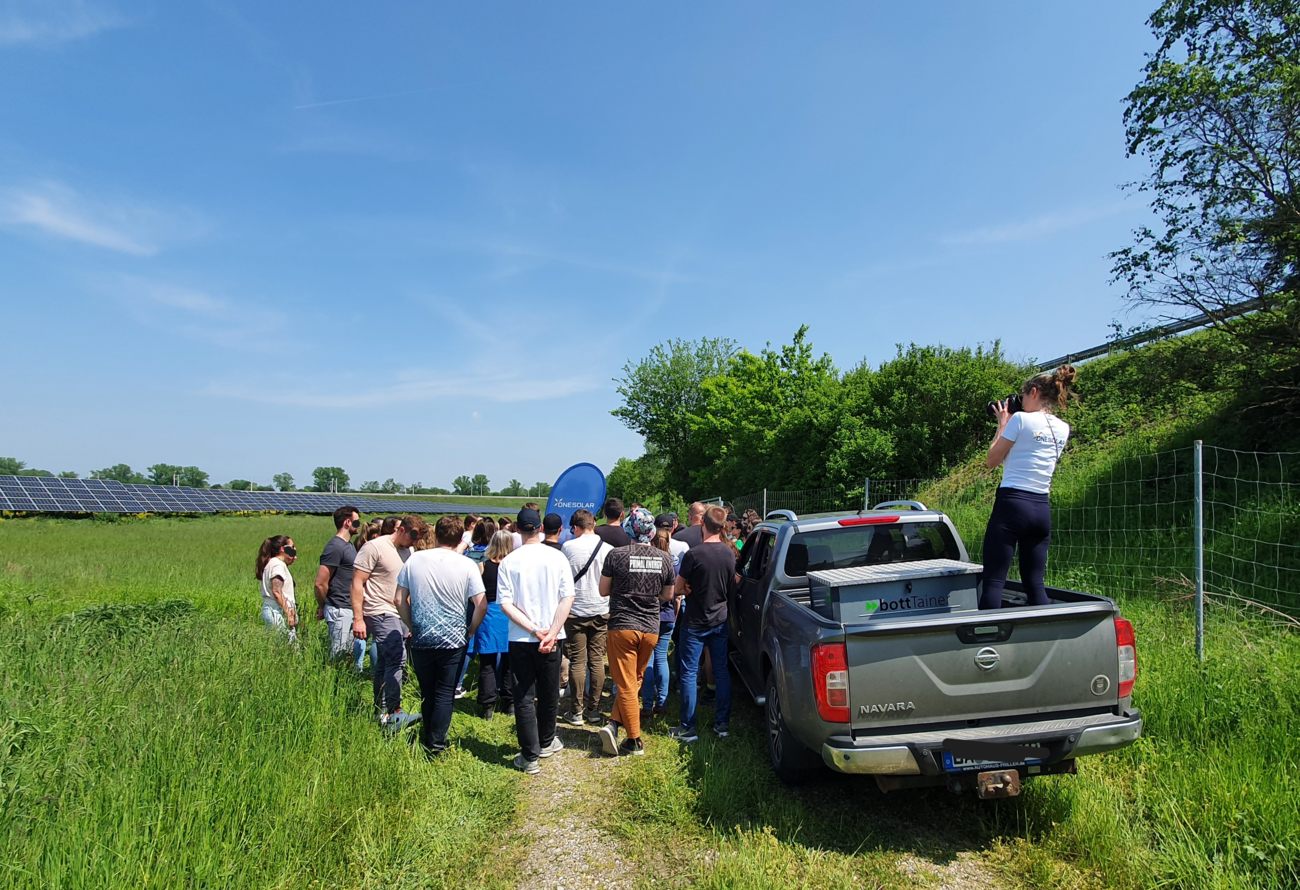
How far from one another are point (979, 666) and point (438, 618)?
361 centimetres

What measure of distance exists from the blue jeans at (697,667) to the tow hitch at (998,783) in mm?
2475

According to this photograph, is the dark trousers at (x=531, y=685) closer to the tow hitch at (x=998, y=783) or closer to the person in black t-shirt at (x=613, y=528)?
the person in black t-shirt at (x=613, y=528)

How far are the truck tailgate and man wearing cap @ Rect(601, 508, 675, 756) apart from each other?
2.27m

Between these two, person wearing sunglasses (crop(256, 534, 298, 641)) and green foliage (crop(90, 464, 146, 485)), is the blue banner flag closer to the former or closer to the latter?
person wearing sunglasses (crop(256, 534, 298, 641))

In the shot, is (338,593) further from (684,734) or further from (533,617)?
Result: (684,734)

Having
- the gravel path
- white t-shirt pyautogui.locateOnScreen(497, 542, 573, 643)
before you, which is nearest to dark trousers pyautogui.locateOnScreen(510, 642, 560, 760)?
white t-shirt pyautogui.locateOnScreen(497, 542, 573, 643)

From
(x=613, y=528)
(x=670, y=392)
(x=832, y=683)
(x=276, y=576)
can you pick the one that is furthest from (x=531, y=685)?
(x=670, y=392)

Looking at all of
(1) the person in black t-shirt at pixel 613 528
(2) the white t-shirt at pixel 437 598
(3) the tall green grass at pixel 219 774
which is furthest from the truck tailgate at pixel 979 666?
(1) the person in black t-shirt at pixel 613 528

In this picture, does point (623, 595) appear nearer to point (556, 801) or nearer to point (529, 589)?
point (529, 589)

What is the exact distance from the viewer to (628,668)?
5387 mm

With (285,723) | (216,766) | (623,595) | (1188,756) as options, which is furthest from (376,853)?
(1188,756)

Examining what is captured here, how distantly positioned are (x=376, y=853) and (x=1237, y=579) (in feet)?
29.0

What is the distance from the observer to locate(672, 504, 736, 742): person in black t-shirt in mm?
5535

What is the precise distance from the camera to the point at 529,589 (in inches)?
202
